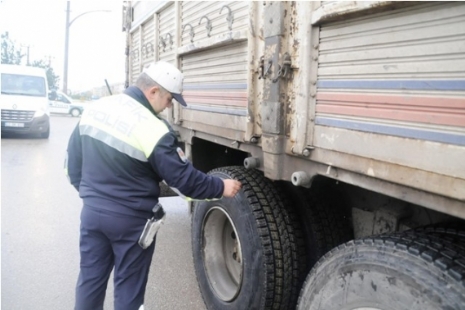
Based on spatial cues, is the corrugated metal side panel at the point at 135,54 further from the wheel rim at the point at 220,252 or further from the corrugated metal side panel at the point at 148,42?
the wheel rim at the point at 220,252

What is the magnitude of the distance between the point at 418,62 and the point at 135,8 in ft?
15.5

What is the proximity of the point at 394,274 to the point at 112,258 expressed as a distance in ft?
5.63

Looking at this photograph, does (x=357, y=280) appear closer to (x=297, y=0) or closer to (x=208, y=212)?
(x=297, y=0)

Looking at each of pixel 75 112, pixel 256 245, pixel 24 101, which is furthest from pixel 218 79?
pixel 75 112

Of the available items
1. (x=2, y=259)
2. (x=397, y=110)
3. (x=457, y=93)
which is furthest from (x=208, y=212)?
(x=2, y=259)

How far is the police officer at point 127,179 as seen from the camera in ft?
7.07

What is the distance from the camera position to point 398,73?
1317 mm

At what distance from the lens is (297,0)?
68.7 inches

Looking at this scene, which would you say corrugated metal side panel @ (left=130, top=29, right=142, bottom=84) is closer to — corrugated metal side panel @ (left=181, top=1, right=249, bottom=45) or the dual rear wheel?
corrugated metal side panel @ (left=181, top=1, right=249, bottom=45)

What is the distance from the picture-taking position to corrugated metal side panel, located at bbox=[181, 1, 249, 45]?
2.25 metres

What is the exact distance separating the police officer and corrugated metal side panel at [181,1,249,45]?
44 centimetres

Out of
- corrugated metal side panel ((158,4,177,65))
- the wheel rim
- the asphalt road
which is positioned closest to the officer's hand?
the wheel rim

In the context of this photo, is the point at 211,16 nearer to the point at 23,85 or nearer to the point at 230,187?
the point at 230,187

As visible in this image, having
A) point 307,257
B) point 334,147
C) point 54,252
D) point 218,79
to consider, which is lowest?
point 54,252
